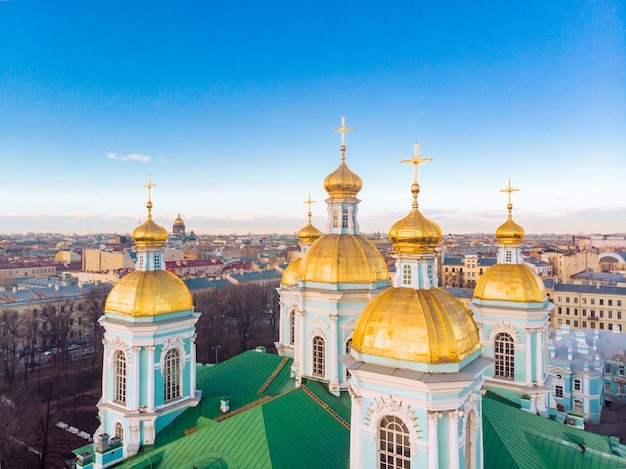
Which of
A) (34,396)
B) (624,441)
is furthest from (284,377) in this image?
(34,396)

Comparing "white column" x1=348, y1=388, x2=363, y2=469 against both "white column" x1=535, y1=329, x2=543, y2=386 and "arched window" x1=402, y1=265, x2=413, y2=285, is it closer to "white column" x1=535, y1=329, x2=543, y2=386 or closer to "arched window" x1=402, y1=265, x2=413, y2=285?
"arched window" x1=402, y1=265, x2=413, y2=285

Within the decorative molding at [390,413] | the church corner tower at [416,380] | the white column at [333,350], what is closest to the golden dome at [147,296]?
the white column at [333,350]

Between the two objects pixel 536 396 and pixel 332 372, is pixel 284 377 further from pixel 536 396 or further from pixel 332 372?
pixel 536 396

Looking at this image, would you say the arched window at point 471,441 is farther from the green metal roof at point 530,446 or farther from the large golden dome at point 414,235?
the large golden dome at point 414,235

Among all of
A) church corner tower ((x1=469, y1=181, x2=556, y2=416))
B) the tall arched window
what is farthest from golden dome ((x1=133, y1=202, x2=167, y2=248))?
church corner tower ((x1=469, y1=181, x2=556, y2=416))

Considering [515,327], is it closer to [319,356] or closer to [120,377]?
[319,356]

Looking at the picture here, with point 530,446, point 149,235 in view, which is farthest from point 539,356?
point 149,235
